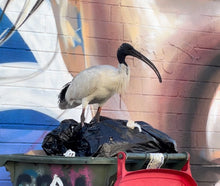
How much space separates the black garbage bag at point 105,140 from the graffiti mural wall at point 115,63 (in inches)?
48.7

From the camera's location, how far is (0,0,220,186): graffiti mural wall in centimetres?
342

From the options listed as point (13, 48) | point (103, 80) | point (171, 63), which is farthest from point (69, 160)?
point (171, 63)

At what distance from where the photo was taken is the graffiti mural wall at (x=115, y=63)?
342 centimetres

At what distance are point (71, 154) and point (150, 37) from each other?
2.07 metres

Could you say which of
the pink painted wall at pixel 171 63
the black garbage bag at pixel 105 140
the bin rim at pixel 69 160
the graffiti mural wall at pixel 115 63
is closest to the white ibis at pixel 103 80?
the black garbage bag at pixel 105 140

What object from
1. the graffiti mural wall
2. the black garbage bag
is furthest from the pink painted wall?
the black garbage bag

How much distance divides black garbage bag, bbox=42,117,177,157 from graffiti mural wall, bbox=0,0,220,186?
124cm

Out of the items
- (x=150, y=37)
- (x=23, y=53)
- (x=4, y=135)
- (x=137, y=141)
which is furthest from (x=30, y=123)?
(x=137, y=141)

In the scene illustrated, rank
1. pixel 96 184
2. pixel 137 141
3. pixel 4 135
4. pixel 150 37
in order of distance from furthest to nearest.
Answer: pixel 150 37
pixel 4 135
pixel 137 141
pixel 96 184

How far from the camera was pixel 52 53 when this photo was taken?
354cm

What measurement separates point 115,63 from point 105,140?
1819mm

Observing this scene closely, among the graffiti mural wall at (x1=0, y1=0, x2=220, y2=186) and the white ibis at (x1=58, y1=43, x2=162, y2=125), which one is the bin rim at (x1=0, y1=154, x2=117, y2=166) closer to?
the white ibis at (x1=58, y1=43, x2=162, y2=125)

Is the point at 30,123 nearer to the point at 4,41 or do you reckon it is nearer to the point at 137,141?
the point at 4,41

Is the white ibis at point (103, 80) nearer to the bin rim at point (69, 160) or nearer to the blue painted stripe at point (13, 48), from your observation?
the blue painted stripe at point (13, 48)
